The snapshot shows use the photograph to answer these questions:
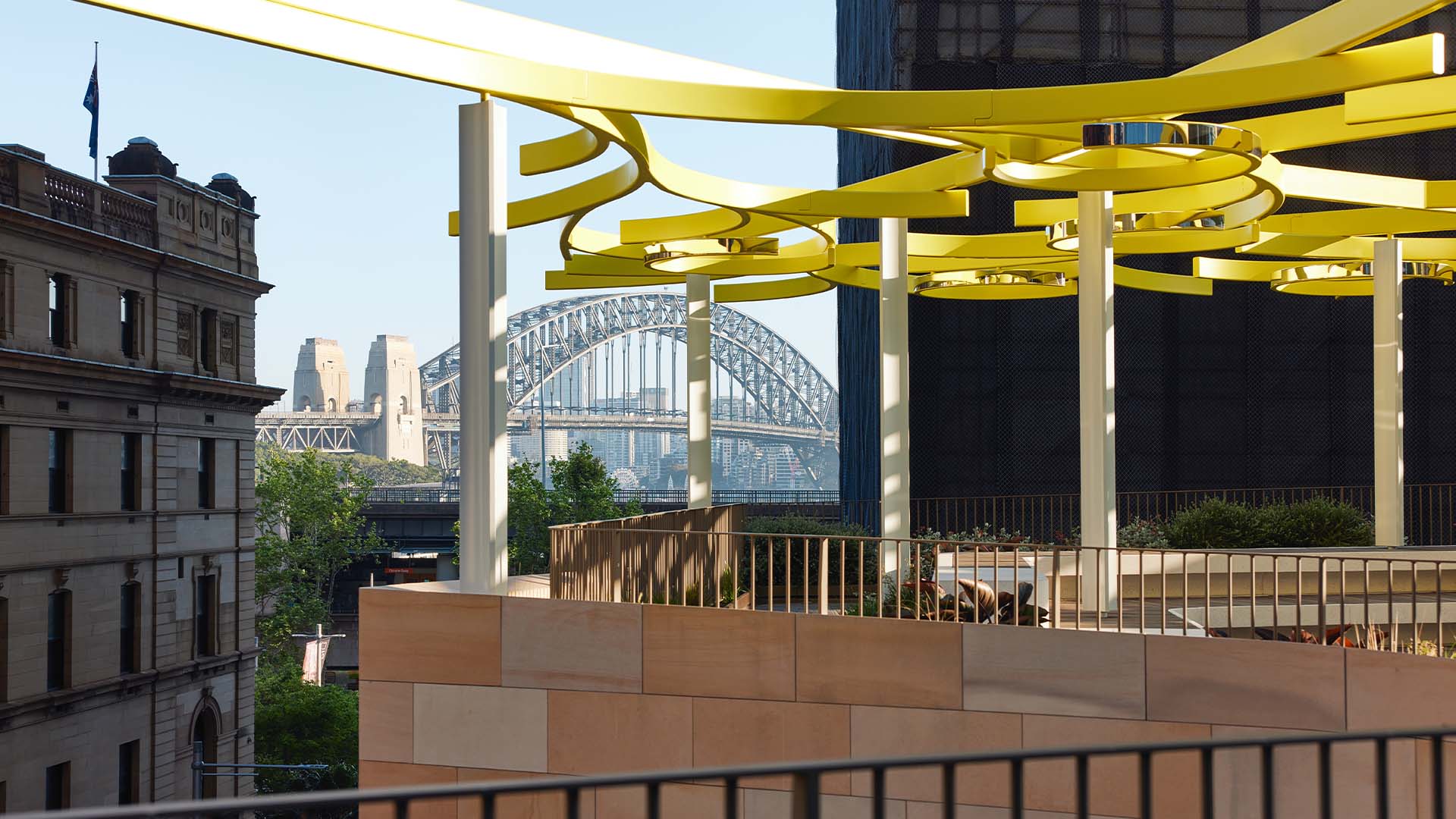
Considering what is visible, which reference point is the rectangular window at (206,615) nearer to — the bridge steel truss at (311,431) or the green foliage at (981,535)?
the green foliage at (981,535)

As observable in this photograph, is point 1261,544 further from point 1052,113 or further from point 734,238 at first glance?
point 1052,113

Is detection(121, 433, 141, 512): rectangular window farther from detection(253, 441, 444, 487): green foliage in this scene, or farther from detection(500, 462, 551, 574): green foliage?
detection(253, 441, 444, 487): green foliage

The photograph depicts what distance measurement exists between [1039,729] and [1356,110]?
706cm

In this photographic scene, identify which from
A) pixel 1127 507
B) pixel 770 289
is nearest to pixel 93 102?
pixel 770 289

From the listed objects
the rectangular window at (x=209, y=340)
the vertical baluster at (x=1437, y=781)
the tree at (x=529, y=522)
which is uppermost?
the rectangular window at (x=209, y=340)

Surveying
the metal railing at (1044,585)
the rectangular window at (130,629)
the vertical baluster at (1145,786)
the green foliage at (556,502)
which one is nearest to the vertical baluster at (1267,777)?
the vertical baluster at (1145,786)

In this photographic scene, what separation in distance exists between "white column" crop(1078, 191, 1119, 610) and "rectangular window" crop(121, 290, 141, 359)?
113ft

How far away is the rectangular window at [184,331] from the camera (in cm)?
4447

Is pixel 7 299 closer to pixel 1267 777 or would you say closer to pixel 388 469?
pixel 1267 777

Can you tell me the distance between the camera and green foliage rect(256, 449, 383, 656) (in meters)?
62.8

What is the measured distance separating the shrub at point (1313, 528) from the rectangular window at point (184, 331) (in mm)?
36080

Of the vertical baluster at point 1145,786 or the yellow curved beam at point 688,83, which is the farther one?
the yellow curved beam at point 688,83

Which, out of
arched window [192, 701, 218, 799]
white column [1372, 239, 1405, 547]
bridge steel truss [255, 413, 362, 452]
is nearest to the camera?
white column [1372, 239, 1405, 547]

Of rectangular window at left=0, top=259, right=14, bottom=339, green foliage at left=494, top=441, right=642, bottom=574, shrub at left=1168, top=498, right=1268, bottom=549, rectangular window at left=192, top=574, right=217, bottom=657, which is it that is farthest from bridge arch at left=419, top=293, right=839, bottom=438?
shrub at left=1168, top=498, right=1268, bottom=549
